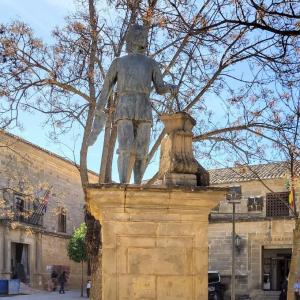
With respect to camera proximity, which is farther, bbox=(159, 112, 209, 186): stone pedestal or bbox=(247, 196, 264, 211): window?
bbox=(247, 196, 264, 211): window

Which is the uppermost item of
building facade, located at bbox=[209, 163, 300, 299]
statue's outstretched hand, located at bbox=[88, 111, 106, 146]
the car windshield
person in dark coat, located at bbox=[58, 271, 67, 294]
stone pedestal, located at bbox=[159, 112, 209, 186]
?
statue's outstretched hand, located at bbox=[88, 111, 106, 146]

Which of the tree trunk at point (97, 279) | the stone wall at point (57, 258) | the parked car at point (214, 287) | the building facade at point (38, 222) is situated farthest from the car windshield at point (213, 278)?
the tree trunk at point (97, 279)

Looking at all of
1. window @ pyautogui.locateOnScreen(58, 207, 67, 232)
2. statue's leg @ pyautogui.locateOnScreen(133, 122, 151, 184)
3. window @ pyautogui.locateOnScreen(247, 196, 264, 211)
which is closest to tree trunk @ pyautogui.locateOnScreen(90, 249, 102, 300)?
statue's leg @ pyautogui.locateOnScreen(133, 122, 151, 184)

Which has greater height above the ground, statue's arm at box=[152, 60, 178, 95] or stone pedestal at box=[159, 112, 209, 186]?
statue's arm at box=[152, 60, 178, 95]

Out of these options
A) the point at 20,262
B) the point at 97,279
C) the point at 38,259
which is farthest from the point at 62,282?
the point at 97,279

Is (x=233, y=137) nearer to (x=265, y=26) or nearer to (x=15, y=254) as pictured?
(x=265, y=26)

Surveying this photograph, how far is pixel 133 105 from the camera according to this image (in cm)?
651

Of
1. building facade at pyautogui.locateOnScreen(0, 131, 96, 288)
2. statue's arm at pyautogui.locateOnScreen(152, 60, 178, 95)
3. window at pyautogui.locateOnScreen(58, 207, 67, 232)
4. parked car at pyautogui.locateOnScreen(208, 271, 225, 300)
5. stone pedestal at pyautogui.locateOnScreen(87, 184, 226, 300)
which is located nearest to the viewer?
stone pedestal at pyautogui.locateOnScreen(87, 184, 226, 300)

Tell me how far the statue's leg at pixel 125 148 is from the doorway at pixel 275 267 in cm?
2546

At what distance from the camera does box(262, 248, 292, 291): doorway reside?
30.8 metres

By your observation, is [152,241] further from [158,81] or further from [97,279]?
[97,279]

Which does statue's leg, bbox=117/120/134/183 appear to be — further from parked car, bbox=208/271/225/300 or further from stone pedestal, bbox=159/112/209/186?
parked car, bbox=208/271/225/300

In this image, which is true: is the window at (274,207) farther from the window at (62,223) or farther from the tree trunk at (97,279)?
the tree trunk at (97,279)

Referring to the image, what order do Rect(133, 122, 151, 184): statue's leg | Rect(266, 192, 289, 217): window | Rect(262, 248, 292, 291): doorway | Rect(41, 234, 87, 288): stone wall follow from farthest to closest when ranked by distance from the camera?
Rect(41, 234, 87, 288): stone wall → Rect(262, 248, 292, 291): doorway → Rect(266, 192, 289, 217): window → Rect(133, 122, 151, 184): statue's leg
